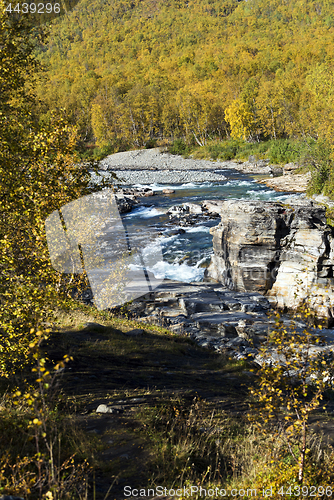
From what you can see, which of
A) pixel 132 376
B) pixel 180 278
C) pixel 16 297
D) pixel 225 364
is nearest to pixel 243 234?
pixel 180 278

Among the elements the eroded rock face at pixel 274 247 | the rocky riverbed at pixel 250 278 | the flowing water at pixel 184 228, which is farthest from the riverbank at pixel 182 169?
the rocky riverbed at pixel 250 278

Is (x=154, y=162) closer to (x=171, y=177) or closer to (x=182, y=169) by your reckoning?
(x=182, y=169)

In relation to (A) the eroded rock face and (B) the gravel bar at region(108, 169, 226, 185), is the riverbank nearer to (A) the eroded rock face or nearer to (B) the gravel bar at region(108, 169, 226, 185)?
(B) the gravel bar at region(108, 169, 226, 185)

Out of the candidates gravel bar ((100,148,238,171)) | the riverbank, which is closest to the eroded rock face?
the riverbank

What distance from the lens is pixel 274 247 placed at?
19.0 meters

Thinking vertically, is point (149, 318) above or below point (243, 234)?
below

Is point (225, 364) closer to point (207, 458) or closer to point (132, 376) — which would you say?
point (132, 376)

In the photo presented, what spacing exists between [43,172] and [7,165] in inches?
29.8

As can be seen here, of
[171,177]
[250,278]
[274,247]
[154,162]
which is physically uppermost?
[274,247]

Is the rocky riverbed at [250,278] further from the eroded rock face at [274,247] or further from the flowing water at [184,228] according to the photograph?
the flowing water at [184,228]

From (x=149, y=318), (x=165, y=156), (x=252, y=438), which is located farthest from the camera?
(x=165, y=156)

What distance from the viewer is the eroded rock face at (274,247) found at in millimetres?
17797

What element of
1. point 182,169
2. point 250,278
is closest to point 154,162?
point 182,169

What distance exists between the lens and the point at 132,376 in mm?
9273
